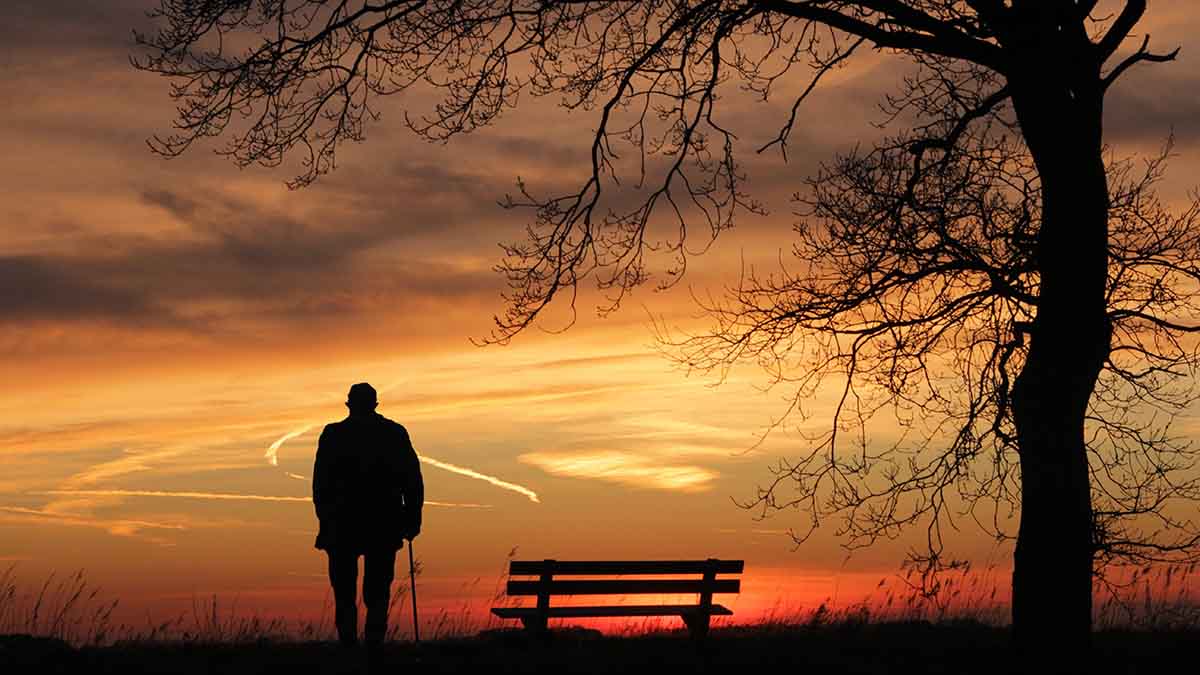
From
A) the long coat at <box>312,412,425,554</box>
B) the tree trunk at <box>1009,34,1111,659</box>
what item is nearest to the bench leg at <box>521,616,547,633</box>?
the long coat at <box>312,412,425,554</box>

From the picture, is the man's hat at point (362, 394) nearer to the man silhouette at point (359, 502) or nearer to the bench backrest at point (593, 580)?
the man silhouette at point (359, 502)

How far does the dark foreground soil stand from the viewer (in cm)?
1066

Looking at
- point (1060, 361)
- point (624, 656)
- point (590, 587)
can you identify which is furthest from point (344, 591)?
point (1060, 361)

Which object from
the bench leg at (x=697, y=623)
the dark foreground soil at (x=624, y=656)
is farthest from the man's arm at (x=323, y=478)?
the bench leg at (x=697, y=623)

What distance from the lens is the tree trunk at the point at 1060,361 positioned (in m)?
11.8

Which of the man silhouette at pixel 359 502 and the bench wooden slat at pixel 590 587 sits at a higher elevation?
the man silhouette at pixel 359 502

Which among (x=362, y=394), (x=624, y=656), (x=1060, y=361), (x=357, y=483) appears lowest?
(x=624, y=656)

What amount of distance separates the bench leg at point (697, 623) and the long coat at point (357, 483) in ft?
9.50

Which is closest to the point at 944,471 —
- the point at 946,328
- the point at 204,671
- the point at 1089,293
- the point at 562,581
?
the point at 946,328

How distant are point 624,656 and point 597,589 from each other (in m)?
1.40

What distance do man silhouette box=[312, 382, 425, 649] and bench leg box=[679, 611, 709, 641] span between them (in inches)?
111

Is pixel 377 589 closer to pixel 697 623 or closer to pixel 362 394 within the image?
pixel 362 394

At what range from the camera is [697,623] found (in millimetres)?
12633

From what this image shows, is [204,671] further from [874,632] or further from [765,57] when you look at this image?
[765,57]
